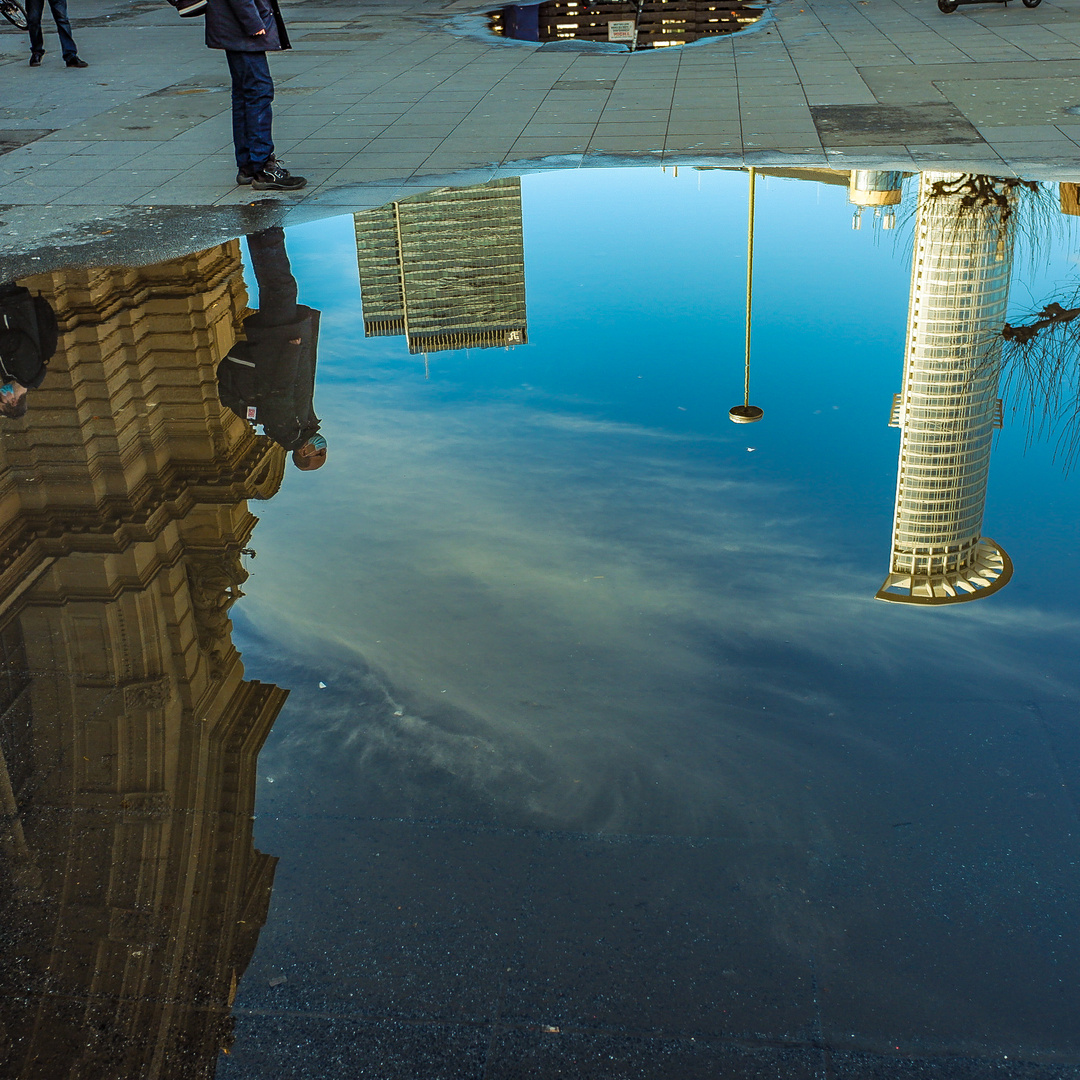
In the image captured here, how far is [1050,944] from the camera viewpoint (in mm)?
3477

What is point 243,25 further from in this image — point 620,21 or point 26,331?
point 620,21

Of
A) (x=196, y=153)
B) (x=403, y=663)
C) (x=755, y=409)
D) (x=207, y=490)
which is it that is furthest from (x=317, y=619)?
(x=196, y=153)

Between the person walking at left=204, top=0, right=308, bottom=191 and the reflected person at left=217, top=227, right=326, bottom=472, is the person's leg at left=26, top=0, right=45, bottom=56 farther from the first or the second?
the reflected person at left=217, top=227, right=326, bottom=472

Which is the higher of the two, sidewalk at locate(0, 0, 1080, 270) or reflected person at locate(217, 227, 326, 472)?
sidewalk at locate(0, 0, 1080, 270)

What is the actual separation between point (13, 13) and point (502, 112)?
13300 millimetres

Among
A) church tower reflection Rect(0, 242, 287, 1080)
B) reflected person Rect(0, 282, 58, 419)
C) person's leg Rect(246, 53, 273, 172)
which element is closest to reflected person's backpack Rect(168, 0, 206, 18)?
person's leg Rect(246, 53, 273, 172)

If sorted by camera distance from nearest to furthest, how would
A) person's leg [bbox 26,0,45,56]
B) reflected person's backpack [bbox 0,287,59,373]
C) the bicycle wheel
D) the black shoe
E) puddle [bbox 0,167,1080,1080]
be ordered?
1. puddle [bbox 0,167,1080,1080]
2. reflected person's backpack [bbox 0,287,59,373]
3. the black shoe
4. person's leg [bbox 26,0,45,56]
5. the bicycle wheel

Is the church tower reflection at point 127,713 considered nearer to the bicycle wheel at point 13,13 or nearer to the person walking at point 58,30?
the person walking at point 58,30

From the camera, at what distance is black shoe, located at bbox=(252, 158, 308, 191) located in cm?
1156

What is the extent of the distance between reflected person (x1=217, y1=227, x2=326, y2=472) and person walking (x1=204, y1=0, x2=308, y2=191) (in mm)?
2059

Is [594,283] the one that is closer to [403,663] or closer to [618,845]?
[403,663]

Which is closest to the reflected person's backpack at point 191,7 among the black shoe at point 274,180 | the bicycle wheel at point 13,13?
the black shoe at point 274,180

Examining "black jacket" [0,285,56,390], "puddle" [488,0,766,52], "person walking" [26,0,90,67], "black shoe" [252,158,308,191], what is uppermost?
"person walking" [26,0,90,67]

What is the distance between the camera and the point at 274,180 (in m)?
11.6
